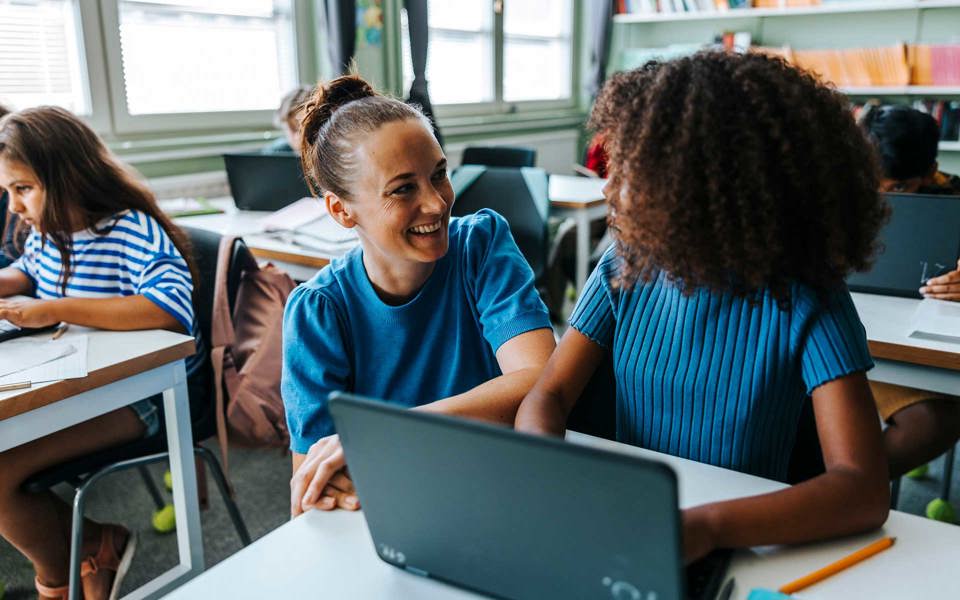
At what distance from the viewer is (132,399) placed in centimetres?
145

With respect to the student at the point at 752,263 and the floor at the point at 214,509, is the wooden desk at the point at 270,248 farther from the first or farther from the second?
the student at the point at 752,263

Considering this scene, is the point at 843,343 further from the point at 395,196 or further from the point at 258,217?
the point at 258,217

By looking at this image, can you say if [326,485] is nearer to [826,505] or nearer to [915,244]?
[826,505]

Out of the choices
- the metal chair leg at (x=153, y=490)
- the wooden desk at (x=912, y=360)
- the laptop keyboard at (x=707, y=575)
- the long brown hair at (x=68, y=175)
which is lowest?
the metal chair leg at (x=153, y=490)

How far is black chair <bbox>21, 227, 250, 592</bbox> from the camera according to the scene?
1.48 m

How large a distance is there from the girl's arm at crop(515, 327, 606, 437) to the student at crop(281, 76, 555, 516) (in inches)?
1.6

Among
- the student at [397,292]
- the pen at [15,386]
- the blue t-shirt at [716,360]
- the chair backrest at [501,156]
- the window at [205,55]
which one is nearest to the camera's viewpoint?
the blue t-shirt at [716,360]

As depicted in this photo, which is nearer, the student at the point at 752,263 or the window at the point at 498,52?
the student at the point at 752,263

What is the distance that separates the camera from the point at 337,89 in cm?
128

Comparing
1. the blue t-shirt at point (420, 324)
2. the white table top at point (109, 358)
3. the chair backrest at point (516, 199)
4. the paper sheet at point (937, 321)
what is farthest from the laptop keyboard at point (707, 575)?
the chair backrest at point (516, 199)

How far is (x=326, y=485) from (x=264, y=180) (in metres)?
2.32

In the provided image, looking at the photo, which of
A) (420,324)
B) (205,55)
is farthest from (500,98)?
(420,324)

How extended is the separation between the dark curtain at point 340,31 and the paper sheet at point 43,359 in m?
2.69

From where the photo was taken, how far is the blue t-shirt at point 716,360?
3.02 ft
